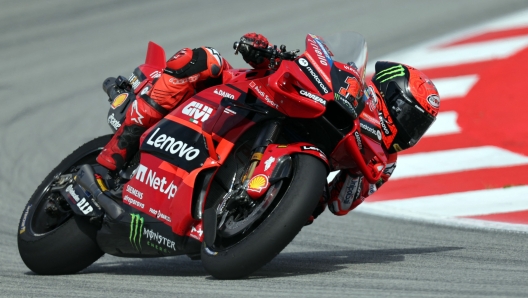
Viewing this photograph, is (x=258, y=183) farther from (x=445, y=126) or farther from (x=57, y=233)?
(x=445, y=126)

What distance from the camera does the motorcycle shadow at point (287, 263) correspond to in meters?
4.93

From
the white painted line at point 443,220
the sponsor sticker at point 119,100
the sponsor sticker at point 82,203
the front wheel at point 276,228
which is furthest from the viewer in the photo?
the white painted line at point 443,220

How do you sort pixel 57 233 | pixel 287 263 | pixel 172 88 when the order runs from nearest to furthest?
pixel 172 88, pixel 287 263, pixel 57 233

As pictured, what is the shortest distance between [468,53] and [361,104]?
6.09 m

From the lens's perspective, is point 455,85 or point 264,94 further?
point 455,85

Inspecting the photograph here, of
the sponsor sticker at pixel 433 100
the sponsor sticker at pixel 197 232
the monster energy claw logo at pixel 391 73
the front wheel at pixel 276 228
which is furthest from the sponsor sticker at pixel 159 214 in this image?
the sponsor sticker at pixel 433 100

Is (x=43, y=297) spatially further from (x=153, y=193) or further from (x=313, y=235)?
(x=313, y=235)

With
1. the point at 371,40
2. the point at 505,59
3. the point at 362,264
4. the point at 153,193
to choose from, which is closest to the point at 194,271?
the point at 153,193

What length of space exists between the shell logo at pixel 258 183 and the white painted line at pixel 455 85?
518cm

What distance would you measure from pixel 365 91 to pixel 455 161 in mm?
3479

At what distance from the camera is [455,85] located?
31.1 ft

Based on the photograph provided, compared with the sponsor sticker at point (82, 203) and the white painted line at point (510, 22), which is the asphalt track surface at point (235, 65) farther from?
the sponsor sticker at point (82, 203)

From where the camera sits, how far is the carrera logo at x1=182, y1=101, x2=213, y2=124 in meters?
4.99

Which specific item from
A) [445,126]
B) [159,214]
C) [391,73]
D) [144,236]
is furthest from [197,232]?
[445,126]
